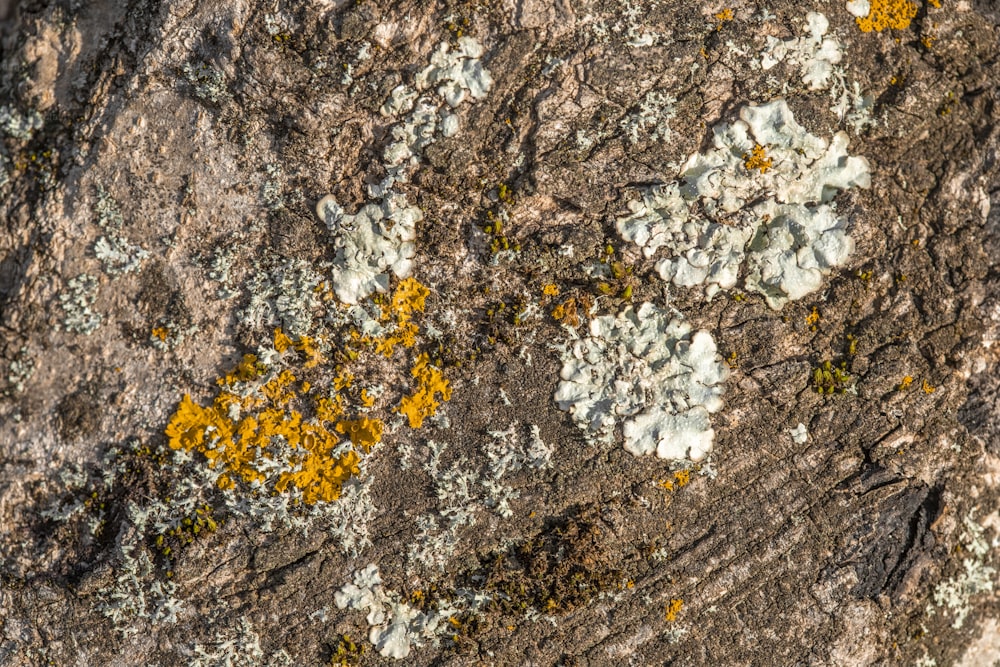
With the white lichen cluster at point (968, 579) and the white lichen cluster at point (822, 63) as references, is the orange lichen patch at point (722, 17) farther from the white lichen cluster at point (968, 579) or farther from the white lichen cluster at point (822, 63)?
the white lichen cluster at point (968, 579)

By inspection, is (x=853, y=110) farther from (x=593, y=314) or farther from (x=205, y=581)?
(x=205, y=581)

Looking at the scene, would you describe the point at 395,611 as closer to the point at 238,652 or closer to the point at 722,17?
the point at 238,652

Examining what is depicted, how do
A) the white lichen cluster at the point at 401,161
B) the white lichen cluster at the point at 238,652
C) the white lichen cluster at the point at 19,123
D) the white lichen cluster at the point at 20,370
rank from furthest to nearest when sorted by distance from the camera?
the white lichen cluster at the point at 19,123 → the white lichen cluster at the point at 20,370 → the white lichen cluster at the point at 401,161 → the white lichen cluster at the point at 238,652

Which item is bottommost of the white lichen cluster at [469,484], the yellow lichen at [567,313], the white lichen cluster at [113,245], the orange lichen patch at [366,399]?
the white lichen cluster at [469,484]

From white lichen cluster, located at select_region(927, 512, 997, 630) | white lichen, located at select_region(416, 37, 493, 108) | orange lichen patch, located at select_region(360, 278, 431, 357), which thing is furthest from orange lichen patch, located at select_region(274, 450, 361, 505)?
white lichen cluster, located at select_region(927, 512, 997, 630)

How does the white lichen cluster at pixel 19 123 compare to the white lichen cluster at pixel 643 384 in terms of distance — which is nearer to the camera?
the white lichen cluster at pixel 643 384

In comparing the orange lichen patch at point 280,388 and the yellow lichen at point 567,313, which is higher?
the yellow lichen at point 567,313

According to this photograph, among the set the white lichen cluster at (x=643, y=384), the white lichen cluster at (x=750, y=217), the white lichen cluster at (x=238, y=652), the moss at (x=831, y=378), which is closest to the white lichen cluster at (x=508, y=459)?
the white lichen cluster at (x=643, y=384)
